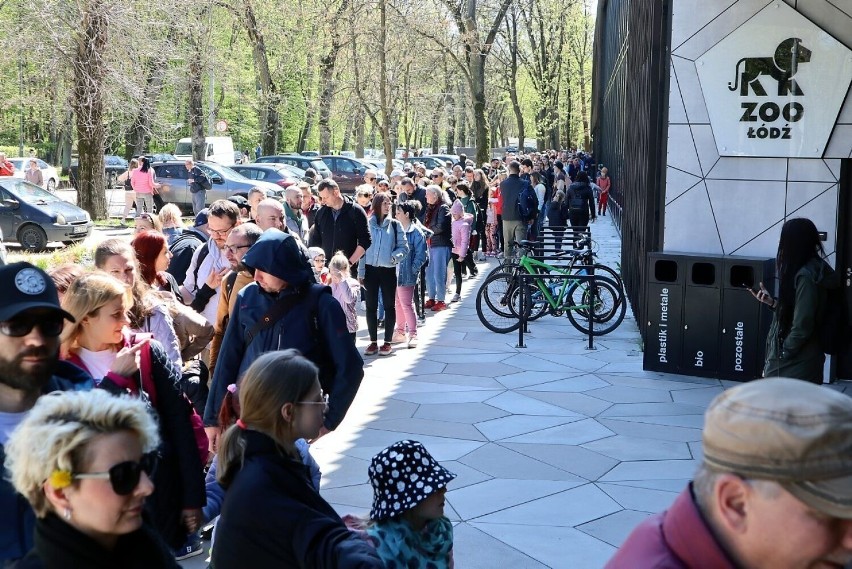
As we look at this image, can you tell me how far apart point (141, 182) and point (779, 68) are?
2073cm

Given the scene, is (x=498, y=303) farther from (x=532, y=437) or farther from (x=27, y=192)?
(x=27, y=192)

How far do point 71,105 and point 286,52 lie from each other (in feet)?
56.3

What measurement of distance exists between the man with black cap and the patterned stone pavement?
437 centimetres

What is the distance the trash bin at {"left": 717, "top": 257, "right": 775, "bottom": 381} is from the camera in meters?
10.1

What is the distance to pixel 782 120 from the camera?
1016 cm

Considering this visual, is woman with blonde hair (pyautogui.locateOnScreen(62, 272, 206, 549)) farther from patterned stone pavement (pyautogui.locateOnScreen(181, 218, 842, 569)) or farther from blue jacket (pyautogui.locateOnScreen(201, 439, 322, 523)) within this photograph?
patterned stone pavement (pyautogui.locateOnScreen(181, 218, 842, 569))

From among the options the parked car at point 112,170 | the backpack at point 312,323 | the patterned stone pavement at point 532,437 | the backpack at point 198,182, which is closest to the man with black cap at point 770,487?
the backpack at point 312,323

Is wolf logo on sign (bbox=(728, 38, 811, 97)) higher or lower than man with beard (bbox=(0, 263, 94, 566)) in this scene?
higher

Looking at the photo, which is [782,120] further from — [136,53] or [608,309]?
[136,53]

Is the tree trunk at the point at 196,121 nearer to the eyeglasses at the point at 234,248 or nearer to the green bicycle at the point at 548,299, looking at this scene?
the green bicycle at the point at 548,299

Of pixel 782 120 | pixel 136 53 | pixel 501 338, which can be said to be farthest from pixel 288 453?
pixel 136 53

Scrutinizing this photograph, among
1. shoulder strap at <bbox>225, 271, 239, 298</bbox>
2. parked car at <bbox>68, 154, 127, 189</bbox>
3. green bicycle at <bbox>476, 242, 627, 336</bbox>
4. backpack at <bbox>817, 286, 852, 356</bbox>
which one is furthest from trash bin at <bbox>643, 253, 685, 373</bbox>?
parked car at <bbox>68, 154, 127, 189</bbox>

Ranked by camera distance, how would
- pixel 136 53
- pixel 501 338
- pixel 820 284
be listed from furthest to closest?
pixel 136 53, pixel 501 338, pixel 820 284

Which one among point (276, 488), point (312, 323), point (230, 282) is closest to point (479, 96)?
point (230, 282)
